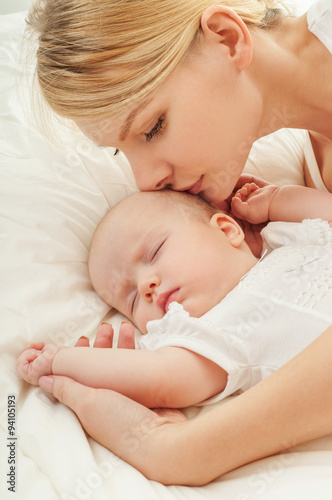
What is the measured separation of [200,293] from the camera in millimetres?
1126

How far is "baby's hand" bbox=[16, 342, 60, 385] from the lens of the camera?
3.31 ft

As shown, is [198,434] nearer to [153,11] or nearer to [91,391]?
[91,391]

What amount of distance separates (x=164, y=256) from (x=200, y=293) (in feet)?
0.36

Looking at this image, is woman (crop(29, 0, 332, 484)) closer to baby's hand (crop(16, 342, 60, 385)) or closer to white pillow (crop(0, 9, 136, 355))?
baby's hand (crop(16, 342, 60, 385))

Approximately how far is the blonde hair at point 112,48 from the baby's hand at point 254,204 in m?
0.42

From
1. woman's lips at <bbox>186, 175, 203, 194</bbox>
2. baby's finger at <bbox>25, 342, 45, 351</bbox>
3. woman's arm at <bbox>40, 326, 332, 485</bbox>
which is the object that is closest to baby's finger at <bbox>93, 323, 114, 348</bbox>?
baby's finger at <bbox>25, 342, 45, 351</bbox>

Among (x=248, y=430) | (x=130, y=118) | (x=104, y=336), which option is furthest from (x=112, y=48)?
(x=248, y=430)

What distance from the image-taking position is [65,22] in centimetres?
111

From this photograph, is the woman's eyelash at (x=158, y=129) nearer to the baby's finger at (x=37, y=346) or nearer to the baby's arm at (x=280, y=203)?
the baby's arm at (x=280, y=203)

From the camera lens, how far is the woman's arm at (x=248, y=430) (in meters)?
0.81

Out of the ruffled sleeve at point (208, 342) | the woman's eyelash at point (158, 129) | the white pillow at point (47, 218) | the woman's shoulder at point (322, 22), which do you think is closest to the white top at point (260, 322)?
the ruffled sleeve at point (208, 342)

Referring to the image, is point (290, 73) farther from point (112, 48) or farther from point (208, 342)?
point (208, 342)

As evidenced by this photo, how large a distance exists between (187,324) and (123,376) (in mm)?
152

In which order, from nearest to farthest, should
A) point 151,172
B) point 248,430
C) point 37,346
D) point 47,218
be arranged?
point 248,430 < point 37,346 < point 151,172 < point 47,218
